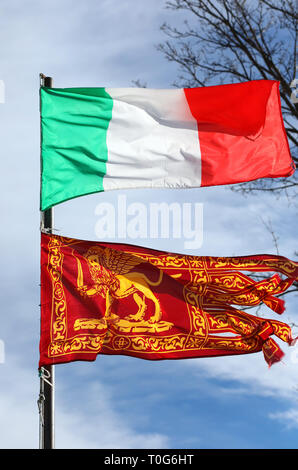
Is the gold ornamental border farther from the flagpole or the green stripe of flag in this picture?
the green stripe of flag

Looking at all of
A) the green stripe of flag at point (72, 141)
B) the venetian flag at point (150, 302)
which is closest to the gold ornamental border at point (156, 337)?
the venetian flag at point (150, 302)

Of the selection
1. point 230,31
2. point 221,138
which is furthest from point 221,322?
point 230,31

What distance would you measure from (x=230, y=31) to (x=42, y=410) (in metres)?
7.60

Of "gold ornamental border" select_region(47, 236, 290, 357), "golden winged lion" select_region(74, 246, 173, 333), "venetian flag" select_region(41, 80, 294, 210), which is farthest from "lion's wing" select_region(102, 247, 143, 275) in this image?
"venetian flag" select_region(41, 80, 294, 210)

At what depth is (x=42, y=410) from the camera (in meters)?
9.90

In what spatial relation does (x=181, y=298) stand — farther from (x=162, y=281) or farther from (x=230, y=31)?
(x=230, y=31)

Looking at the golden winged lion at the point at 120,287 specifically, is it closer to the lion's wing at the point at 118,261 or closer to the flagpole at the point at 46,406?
the lion's wing at the point at 118,261

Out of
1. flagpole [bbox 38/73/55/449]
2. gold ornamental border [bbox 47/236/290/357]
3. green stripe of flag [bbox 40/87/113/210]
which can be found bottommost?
flagpole [bbox 38/73/55/449]

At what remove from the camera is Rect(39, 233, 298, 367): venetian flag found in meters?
10.4

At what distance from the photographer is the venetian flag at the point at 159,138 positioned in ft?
35.8

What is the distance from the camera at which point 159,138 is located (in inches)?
447

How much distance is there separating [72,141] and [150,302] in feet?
7.40

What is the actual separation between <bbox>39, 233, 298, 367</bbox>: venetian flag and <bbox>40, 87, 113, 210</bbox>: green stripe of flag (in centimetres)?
68

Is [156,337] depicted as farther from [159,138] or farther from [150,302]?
[159,138]
